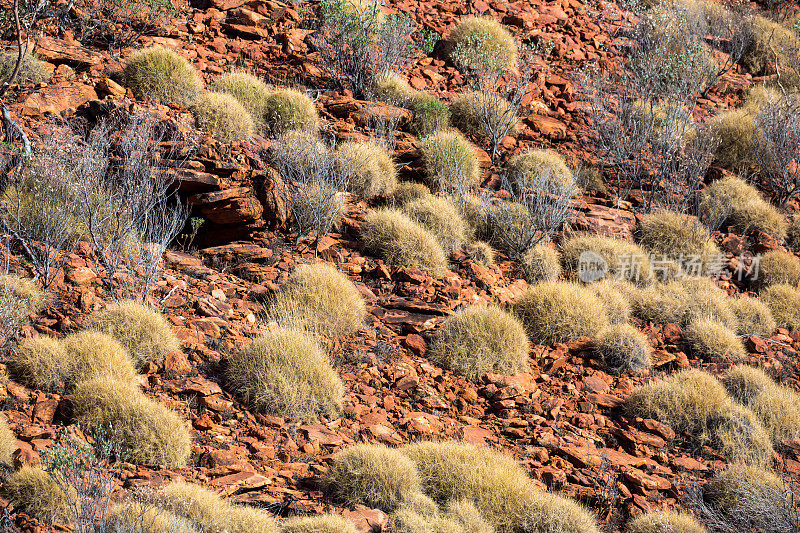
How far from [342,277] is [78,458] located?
3097 mm

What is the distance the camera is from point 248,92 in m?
8.58

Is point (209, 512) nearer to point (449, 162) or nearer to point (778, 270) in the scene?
point (449, 162)

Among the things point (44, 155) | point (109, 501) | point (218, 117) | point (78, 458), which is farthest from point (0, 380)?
point (218, 117)

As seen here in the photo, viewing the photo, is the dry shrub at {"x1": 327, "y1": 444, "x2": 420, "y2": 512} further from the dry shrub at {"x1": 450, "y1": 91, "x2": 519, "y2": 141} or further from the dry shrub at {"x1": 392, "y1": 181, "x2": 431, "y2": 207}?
the dry shrub at {"x1": 450, "y1": 91, "x2": 519, "y2": 141}

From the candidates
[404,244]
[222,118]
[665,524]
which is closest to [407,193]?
[404,244]

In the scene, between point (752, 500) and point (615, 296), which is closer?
point (752, 500)

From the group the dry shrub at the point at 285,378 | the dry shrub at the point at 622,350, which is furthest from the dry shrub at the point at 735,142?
the dry shrub at the point at 285,378

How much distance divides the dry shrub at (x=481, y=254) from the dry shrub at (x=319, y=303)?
180 centimetres

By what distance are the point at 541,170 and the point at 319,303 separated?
4182mm

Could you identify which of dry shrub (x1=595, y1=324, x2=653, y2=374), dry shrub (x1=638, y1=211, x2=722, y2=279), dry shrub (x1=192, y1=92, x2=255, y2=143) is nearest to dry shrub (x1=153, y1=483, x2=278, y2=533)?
dry shrub (x1=595, y1=324, x2=653, y2=374)

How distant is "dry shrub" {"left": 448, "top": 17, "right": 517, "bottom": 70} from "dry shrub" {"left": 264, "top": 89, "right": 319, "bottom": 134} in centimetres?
312

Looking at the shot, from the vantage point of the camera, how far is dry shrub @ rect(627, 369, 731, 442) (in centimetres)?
568

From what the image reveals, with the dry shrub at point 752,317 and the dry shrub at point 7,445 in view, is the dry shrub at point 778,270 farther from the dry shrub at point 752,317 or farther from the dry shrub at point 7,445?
the dry shrub at point 7,445

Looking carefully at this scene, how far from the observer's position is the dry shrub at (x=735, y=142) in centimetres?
1028
